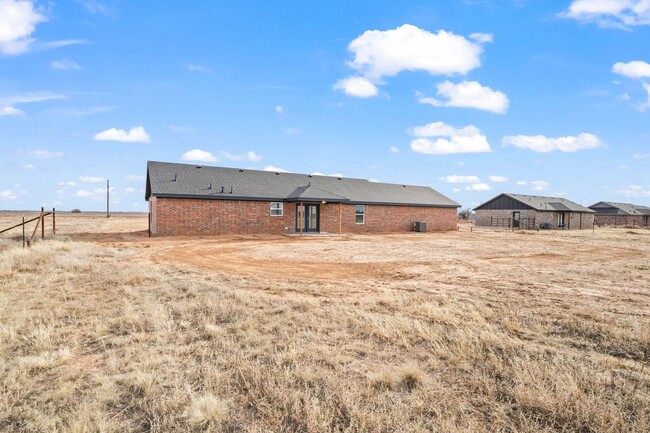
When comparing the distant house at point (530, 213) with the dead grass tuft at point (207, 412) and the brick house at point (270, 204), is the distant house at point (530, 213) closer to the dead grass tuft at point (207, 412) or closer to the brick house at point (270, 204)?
the brick house at point (270, 204)

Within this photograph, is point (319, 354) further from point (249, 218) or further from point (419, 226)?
point (419, 226)

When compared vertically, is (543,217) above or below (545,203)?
below

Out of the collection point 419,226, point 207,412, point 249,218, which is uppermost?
point 249,218

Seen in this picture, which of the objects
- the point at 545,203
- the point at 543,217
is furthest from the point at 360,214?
the point at 545,203

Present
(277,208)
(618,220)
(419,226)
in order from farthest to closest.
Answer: (618,220)
(419,226)
(277,208)

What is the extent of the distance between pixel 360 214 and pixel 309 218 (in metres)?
4.91

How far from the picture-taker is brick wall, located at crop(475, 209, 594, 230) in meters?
45.8

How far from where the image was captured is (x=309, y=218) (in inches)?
1155

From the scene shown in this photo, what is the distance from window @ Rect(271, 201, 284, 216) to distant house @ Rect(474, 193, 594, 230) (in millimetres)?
31251

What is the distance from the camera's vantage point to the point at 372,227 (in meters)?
32.5

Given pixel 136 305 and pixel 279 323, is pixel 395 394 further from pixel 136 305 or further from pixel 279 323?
pixel 136 305

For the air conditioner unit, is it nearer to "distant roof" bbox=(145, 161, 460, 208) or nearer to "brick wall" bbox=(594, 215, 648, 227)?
"distant roof" bbox=(145, 161, 460, 208)

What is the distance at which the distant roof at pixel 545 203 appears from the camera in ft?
153

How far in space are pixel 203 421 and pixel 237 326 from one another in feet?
8.62
